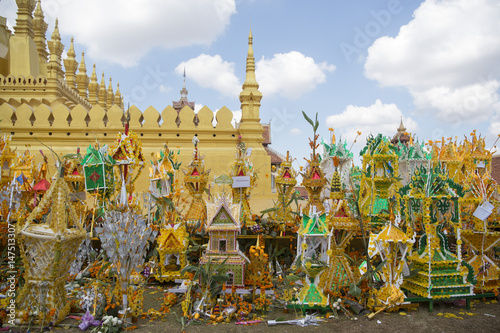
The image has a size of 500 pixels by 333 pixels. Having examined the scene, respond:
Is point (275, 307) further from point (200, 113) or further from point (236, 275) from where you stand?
point (200, 113)

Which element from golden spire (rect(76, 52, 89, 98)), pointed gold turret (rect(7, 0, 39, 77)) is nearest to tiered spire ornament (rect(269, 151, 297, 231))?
pointed gold turret (rect(7, 0, 39, 77))

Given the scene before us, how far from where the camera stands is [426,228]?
19.1 ft

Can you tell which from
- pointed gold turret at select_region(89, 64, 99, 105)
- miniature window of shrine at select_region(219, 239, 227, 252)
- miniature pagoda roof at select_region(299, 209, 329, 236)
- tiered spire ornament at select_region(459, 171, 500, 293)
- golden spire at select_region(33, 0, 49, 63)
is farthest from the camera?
pointed gold turret at select_region(89, 64, 99, 105)

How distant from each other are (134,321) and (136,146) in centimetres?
300

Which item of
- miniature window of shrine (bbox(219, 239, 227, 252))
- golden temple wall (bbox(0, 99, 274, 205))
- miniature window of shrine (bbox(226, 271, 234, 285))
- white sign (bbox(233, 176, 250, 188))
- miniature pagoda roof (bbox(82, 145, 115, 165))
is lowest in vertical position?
miniature window of shrine (bbox(226, 271, 234, 285))

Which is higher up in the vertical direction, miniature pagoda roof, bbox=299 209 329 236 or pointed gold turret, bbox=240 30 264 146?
pointed gold turret, bbox=240 30 264 146

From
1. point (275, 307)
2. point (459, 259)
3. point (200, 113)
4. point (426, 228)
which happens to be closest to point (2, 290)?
point (275, 307)

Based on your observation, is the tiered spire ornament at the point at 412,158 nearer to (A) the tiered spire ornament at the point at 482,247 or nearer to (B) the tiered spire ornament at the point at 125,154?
(A) the tiered spire ornament at the point at 482,247

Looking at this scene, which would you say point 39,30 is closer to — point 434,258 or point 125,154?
point 125,154

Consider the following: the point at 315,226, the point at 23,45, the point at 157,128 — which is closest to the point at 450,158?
the point at 315,226

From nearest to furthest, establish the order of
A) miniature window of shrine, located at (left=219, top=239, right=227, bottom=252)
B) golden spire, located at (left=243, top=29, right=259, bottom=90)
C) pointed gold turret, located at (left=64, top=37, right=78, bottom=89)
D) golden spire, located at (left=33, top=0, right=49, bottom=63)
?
miniature window of shrine, located at (left=219, top=239, right=227, bottom=252), golden spire, located at (left=243, top=29, right=259, bottom=90), golden spire, located at (left=33, top=0, right=49, bottom=63), pointed gold turret, located at (left=64, top=37, right=78, bottom=89)

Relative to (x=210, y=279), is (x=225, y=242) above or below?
above

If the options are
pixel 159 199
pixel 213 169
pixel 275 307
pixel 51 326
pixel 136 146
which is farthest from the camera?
pixel 213 169

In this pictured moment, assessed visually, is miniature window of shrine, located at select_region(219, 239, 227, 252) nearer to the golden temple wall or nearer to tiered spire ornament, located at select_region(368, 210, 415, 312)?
tiered spire ornament, located at select_region(368, 210, 415, 312)
